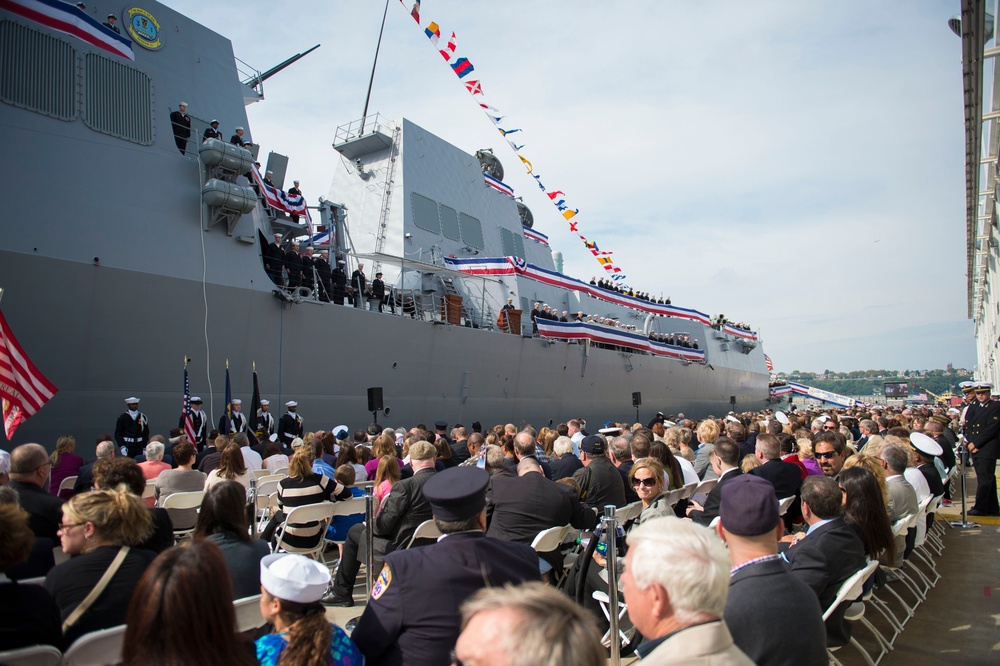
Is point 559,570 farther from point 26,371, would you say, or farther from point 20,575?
point 26,371

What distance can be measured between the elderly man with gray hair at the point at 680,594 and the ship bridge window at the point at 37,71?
1089 centimetres

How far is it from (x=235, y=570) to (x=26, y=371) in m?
4.88

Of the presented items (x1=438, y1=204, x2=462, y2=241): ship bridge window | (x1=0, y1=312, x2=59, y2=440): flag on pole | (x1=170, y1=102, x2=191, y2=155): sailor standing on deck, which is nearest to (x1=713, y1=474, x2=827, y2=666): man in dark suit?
(x1=0, y1=312, x2=59, y2=440): flag on pole

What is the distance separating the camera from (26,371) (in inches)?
246

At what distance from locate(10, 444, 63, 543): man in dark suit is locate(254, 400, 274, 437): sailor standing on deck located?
6.74 meters

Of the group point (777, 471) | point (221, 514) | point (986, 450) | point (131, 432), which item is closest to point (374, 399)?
point (131, 432)

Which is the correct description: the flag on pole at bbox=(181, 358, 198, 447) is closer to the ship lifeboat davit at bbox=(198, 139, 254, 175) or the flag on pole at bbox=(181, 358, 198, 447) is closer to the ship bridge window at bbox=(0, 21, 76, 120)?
the ship lifeboat davit at bbox=(198, 139, 254, 175)

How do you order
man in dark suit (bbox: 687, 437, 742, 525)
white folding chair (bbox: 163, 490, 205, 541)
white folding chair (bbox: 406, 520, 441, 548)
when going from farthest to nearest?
white folding chair (bbox: 163, 490, 205, 541)
man in dark suit (bbox: 687, 437, 742, 525)
white folding chair (bbox: 406, 520, 441, 548)

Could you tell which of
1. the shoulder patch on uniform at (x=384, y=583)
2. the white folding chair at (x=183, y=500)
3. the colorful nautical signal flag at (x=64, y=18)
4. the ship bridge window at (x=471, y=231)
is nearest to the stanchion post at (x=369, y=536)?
the white folding chair at (x=183, y=500)

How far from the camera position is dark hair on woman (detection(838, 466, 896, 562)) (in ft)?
12.1

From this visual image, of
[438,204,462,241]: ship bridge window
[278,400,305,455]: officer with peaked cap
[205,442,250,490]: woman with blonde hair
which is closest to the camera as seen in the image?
[205,442,250,490]: woman with blonde hair

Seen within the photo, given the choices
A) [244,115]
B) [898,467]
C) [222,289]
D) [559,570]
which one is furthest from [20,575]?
[244,115]

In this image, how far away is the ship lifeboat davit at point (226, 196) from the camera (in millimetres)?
10484

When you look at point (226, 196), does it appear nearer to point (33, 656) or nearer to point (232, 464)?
point (232, 464)
